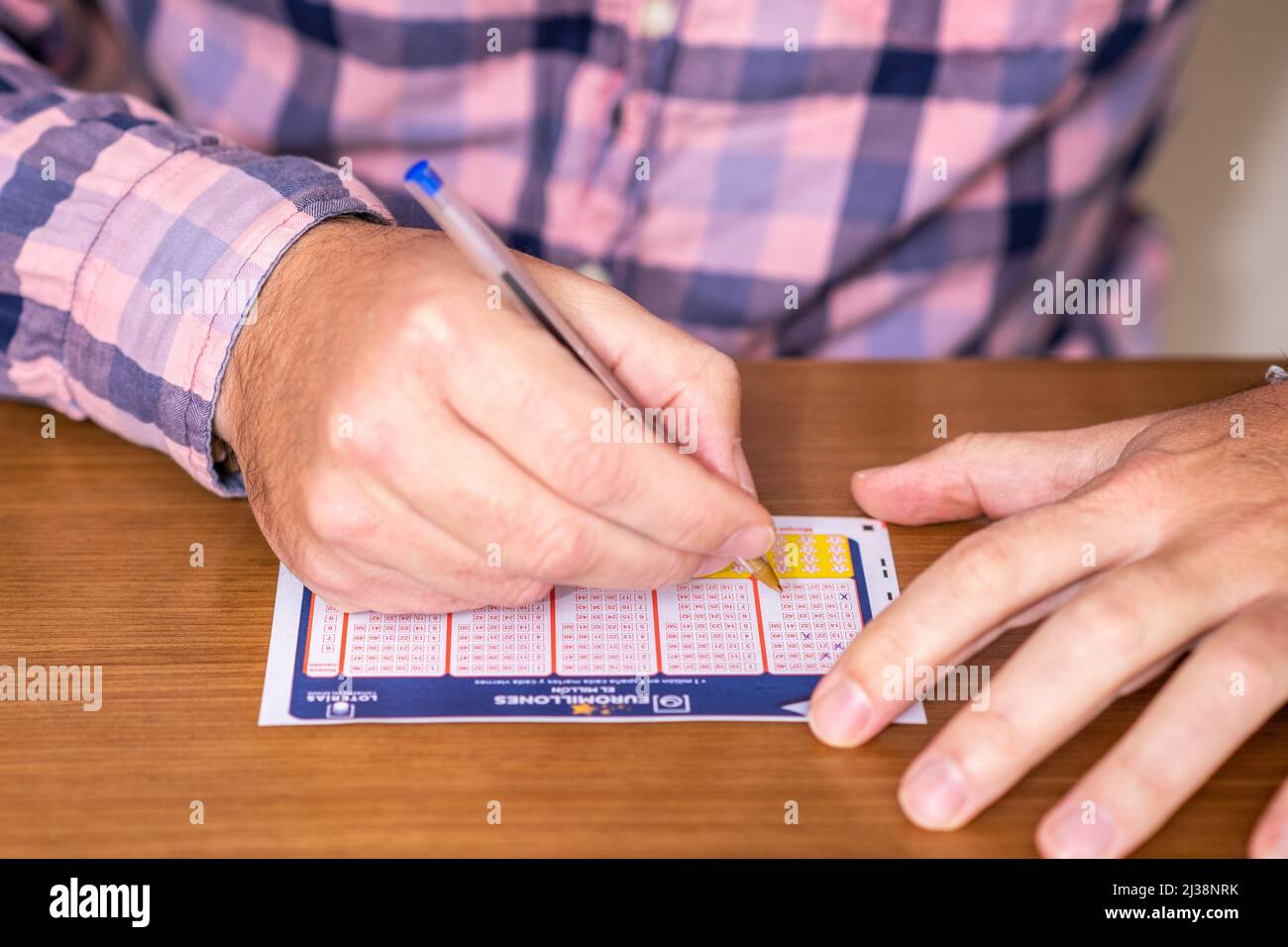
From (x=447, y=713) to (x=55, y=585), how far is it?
273 mm

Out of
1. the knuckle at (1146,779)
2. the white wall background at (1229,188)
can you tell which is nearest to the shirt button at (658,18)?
the knuckle at (1146,779)

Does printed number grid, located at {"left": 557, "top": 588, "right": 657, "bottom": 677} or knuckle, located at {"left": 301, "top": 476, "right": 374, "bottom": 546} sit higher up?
knuckle, located at {"left": 301, "top": 476, "right": 374, "bottom": 546}

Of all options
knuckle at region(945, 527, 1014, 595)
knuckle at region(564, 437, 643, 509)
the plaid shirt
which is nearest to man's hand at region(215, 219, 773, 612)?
knuckle at region(564, 437, 643, 509)

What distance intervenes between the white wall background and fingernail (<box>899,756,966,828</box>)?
123 cm

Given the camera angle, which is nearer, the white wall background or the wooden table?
the wooden table

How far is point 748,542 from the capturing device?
66cm

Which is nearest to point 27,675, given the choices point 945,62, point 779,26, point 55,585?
point 55,585

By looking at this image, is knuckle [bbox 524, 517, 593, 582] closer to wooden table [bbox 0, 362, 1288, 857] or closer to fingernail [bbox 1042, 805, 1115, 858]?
wooden table [bbox 0, 362, 1288, 857]

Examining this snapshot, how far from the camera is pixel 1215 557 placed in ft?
2.14

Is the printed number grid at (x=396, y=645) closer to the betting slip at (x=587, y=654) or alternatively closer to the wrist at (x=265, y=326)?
the betting slip at (x=587, y=654)

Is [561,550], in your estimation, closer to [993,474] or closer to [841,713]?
[841,713]

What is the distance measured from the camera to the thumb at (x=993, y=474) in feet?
2.55

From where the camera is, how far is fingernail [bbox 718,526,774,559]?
65 cm
